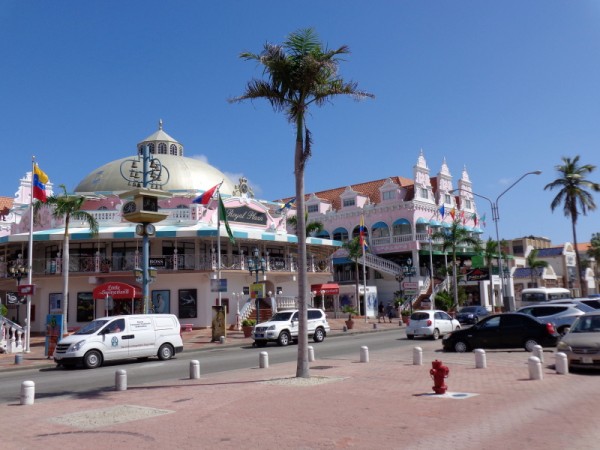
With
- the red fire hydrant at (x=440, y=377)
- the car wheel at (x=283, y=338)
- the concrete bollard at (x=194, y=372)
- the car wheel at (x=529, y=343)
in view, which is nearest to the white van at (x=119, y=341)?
the car wheel at (x=283, y=338)

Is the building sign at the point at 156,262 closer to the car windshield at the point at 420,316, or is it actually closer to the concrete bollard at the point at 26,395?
the car windshield at the point at 420,316

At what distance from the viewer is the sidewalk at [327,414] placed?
798cm

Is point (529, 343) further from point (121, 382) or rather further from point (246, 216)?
point (246, 216)

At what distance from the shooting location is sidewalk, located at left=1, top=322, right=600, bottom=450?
314 inches

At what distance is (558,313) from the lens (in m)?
23.8

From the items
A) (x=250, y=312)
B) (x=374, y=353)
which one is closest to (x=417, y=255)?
(x=250, y=312)

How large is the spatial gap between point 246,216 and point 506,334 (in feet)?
78.9

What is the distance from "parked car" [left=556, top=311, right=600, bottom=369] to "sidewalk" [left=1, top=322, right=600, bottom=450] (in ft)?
1.39

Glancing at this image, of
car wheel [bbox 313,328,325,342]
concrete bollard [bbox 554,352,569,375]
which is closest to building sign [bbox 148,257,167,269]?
car wheel [bbox 313,328,325,342]

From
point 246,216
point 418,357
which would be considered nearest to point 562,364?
point 418,357

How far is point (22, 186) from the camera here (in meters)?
44.4

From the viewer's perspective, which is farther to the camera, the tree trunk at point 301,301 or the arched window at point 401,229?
the arched window at point 401,229

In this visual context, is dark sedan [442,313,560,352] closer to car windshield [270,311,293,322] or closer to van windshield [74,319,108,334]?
car windshield [270,311,293,322]

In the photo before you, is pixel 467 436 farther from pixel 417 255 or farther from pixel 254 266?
pixel 417 255
